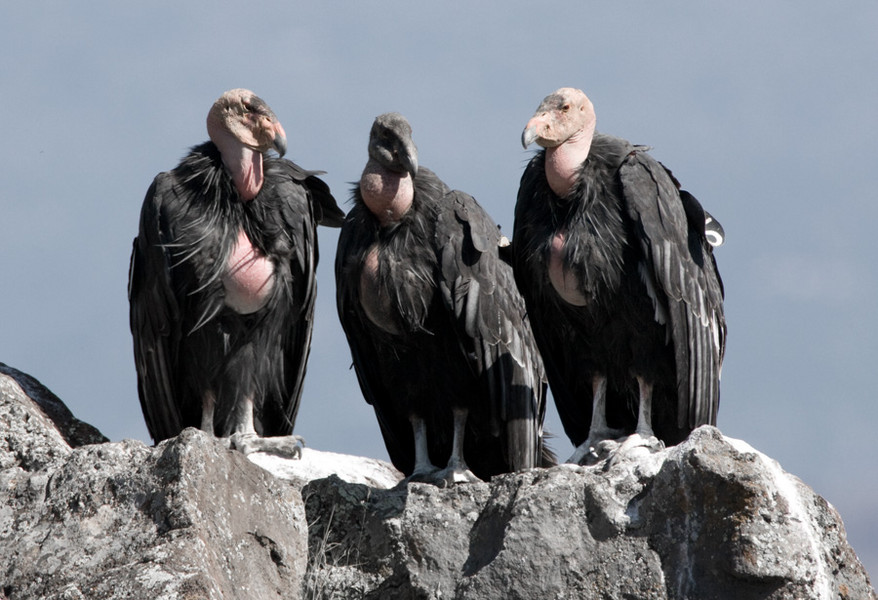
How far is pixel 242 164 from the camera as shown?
9.07m

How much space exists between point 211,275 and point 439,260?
1.39 m

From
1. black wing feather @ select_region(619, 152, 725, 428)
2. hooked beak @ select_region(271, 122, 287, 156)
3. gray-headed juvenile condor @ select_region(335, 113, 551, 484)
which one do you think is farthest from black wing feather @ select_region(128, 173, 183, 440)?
black wing feather @ select_region(619, 152, 725, 428)

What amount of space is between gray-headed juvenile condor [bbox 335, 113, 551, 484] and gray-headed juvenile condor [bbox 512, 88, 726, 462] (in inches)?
11.5

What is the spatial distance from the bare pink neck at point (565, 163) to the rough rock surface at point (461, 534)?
184cm

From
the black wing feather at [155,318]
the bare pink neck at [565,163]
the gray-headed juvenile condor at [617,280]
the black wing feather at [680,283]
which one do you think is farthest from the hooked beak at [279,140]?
the black wing feather at [680,283]

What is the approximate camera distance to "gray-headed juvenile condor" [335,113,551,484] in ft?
28.0

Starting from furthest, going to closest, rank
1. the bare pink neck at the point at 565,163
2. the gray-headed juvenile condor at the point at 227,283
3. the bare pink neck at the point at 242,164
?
the bare pink neck at the point at 242,164
the gray-headed juvenile condor at the point at 227,283
the bare pink neck at the point at 565,163

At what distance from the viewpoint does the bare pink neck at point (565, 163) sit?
8312mm

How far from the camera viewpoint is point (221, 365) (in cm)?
909

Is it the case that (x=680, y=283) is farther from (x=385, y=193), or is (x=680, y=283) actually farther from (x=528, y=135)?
(x=385, y=193)

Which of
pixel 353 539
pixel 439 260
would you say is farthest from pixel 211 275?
pixel 353 539

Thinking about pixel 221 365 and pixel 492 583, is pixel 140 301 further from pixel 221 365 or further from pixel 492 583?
pixel 492 583

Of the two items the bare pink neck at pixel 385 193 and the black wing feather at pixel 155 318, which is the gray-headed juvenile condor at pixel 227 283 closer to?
the black wing feather at pixel 155 318

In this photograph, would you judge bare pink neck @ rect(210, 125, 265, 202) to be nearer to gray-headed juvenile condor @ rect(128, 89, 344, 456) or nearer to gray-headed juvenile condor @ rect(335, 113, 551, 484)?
gray-headed juvenile condor @ rect(128, 89, 344, 456)
